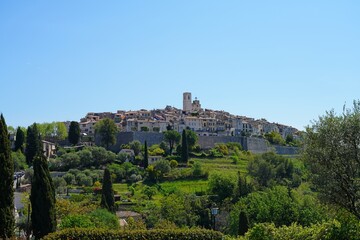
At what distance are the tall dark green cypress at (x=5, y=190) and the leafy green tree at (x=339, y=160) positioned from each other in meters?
12.2

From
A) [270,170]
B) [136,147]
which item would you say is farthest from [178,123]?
[270,170]

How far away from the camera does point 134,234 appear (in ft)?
79.5

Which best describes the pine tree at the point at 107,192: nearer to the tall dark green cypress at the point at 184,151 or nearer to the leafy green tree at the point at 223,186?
the leafy green tree at the point at 223,186

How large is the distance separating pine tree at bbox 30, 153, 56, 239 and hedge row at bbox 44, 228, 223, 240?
2.25 m

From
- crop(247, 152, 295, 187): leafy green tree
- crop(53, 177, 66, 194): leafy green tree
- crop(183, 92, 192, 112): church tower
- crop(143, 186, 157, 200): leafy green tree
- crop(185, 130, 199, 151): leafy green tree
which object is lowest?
crop(143, 186, 157, 200): leafy green tree

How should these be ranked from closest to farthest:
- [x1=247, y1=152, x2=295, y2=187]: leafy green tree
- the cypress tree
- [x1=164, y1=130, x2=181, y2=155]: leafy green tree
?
[x1=247, y1=152, x2=295, y2=187]: leafy green tree < the cypress tree < [x1=164, y1=130, x2=181, y2=155]: leafy green tree

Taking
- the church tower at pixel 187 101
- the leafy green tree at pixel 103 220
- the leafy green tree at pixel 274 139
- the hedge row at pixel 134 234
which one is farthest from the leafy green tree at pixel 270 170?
the church tower at pixel 187 101

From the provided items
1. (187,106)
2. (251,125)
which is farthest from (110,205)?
(187,106)

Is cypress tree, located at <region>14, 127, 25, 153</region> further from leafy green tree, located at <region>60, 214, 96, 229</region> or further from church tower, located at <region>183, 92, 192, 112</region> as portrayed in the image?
church tower, located at <region>183, 92, 192, 112</region>

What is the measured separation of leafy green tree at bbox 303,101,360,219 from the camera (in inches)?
691

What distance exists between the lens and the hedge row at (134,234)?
22.8 metres

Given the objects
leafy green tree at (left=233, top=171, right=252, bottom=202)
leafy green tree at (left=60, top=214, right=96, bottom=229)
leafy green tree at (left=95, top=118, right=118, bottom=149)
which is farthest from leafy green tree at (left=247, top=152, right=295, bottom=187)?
leafy green tree at (left=60, top=214, right=96, bottom=229)

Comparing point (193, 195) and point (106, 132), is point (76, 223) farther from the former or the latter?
point (106, 132)

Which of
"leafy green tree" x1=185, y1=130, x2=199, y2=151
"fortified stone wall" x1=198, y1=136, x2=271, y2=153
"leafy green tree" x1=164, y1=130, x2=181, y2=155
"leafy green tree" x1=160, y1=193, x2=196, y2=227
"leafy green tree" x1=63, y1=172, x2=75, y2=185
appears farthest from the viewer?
"fortified stone wall" x1=198, y1=136, x2=271, y2=153
